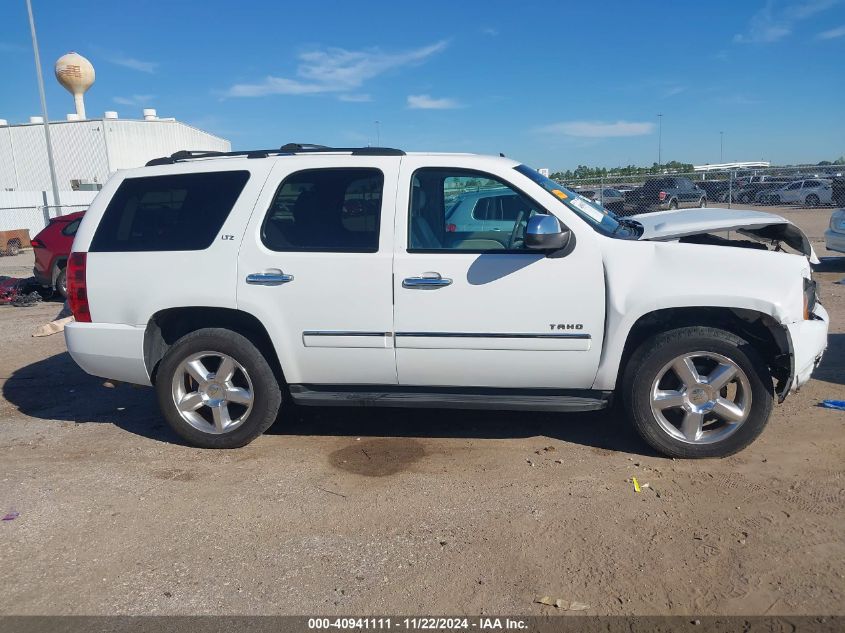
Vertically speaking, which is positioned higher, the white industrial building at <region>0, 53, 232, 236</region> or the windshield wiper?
the white industrial building at <region>0, 53, 232, 236</region>

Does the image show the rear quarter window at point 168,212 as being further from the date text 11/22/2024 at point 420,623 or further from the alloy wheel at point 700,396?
the alloy wheel at point 700,396

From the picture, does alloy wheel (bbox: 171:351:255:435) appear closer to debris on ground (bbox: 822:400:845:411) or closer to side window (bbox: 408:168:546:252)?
side window (bbox: 408:168:546:252)

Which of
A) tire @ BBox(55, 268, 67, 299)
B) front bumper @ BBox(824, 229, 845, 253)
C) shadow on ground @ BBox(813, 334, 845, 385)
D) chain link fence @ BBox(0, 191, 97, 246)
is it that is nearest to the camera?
shadow on ground @ BBox(813, 334, 845, 385)

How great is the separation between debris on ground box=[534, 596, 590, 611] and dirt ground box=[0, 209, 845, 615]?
1.6 inches

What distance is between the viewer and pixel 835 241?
474 inches

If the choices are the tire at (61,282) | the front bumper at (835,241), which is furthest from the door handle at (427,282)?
the front bumper at (835,241)

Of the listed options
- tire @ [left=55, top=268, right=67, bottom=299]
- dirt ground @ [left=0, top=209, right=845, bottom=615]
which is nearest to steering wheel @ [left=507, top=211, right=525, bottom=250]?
dirt ground @ [left=0, top=209, right=845, bottom=615]

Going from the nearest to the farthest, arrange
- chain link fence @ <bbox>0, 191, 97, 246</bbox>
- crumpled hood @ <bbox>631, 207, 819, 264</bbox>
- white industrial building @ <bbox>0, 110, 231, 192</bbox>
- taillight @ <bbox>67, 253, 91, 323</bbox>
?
crumpled hood @ <bbox>631, 207, 819, 264</bbox> → taillight @ <bbox>67, 253, 91, 323</bbox> → chain link fence @ <bbox>0, 191, 97, 246</bbox> → white industrial building @ <bbox>0, 110, 231, 192</bbox>

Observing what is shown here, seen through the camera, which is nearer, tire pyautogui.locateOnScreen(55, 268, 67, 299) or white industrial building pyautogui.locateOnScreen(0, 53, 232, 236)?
tire pyautogui.locateOnScreen(55, 268, 67, 299)

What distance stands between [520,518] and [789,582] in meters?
1.30

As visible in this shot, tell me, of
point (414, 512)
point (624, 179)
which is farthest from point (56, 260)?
point (624, 179)

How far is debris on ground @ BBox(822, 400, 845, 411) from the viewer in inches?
200

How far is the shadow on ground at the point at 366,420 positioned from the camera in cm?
489

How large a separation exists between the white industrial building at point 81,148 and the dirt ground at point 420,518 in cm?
3852
